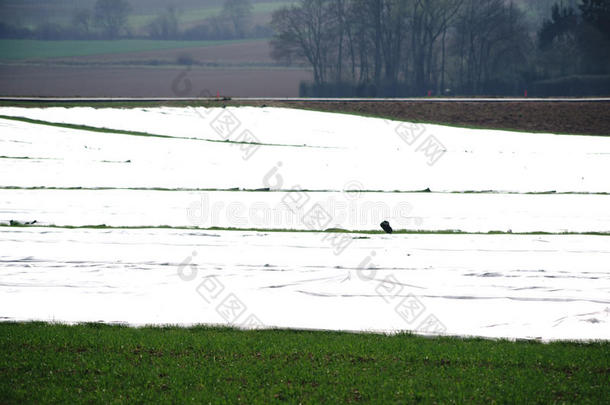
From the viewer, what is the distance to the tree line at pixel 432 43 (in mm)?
61188

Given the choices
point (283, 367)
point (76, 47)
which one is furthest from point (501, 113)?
point (76, 47)

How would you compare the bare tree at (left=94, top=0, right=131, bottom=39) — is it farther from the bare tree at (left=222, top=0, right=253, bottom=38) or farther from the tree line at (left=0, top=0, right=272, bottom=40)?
the bare tree at (left=222, top=0, right=253, bottom=38)

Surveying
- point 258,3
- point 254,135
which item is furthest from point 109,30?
point 254,135

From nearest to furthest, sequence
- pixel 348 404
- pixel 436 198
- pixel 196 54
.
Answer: pixel 348 404 < pixel 436 198 < pixel 196 54

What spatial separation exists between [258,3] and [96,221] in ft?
568

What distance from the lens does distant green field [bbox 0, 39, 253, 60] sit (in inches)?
4505

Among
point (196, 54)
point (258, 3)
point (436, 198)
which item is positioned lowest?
point (436, 198)

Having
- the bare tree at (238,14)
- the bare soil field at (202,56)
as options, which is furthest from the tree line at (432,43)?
the bare tree at (238,14)

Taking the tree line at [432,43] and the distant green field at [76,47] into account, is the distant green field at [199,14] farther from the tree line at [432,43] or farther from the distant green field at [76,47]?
the tree line at [432,43]

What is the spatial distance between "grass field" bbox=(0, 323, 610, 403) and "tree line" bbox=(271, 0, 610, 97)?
170ft

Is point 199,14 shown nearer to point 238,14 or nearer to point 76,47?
point 238,14

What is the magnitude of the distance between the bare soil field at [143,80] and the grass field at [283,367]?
2900 inches

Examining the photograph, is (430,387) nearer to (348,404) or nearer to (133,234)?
(348,404)

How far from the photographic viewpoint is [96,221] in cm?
1185
